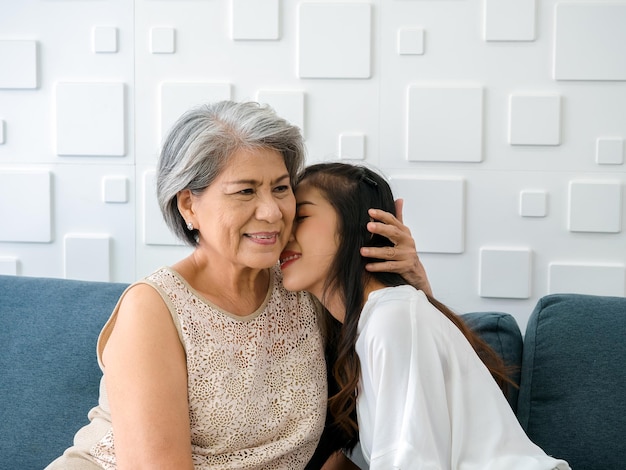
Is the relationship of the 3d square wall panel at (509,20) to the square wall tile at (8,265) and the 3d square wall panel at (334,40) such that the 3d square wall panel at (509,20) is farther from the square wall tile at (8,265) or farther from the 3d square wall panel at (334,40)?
the square wall tile at (8,265)

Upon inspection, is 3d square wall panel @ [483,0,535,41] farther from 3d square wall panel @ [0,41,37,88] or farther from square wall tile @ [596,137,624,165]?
3d square wall panel @ [0,41,37,88]

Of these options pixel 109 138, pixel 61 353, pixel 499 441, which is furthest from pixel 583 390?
pixel 109 138

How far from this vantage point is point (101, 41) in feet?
8.38

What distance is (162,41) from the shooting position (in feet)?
8.26

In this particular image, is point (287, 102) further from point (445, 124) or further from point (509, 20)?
point (509, 20)

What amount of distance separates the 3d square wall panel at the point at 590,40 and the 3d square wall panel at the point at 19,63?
160cm

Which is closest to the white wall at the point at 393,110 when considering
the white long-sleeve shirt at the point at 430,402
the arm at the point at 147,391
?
the white long-sleeve shirt at the point at 430,402

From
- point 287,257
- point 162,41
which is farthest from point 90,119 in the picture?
point 287,257

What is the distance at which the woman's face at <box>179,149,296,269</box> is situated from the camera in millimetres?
1675

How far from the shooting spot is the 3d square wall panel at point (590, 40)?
2.36m

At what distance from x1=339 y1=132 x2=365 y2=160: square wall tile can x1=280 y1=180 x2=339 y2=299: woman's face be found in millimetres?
651

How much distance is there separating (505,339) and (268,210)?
0.77 meters

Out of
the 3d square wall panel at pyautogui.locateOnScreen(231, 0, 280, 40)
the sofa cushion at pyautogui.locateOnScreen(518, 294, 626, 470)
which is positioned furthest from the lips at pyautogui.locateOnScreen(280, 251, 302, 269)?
the 3d square wall panel at pyautogui.locateOnScreen(231, 0, 280, 40)

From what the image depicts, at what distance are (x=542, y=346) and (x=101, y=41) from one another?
160 centimetres
